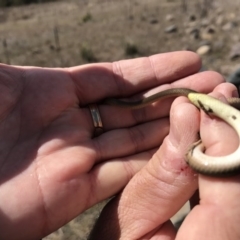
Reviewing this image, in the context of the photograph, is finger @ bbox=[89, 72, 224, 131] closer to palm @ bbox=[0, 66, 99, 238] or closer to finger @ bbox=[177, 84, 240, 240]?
palm @ bbox=[0, 66, 99, 238]

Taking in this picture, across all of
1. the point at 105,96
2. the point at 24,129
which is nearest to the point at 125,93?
the point at 105,96

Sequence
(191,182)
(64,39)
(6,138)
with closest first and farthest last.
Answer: (191,182) → (6,138) → (64,39)

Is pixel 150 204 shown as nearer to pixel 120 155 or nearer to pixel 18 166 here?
pixel 120 155

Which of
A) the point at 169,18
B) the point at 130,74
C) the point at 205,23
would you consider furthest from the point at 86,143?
the point at 169,18

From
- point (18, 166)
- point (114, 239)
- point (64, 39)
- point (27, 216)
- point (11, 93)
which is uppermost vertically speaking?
point (11, 93)

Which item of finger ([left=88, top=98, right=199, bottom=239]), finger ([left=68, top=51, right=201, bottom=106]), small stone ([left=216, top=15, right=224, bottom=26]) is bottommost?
small stone ([left=216, top=15, right=224, bottom=26])

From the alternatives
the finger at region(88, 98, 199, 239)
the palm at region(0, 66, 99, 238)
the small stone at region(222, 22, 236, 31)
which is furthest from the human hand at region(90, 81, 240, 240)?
the small stone at region(222, 22, 236, 31)

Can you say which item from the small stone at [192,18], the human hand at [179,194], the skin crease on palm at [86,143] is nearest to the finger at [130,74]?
the skin crease on palm at [86,143]
